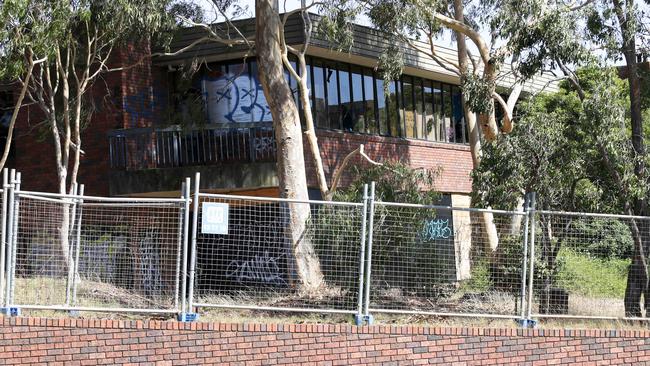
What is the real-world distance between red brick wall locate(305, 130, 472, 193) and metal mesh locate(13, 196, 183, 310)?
9948 millimetres

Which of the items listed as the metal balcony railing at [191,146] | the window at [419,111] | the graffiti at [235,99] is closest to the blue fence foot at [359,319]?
the metal balcony railing at [191,146]

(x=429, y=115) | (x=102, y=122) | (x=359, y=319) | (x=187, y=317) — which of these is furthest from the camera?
(x=429, y=115)

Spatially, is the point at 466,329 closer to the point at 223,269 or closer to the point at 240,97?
the point at 223,269

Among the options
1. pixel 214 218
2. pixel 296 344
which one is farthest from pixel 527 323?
pixel 214 218

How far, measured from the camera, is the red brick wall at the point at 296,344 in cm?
1136

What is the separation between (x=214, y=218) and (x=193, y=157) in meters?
10.1

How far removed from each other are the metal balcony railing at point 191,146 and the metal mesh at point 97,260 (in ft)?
29.8

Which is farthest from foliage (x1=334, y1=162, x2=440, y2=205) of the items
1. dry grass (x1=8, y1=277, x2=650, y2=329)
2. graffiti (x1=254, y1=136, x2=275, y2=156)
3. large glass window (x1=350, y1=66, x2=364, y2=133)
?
dry grass (x1=8, y1=277, x2=650, y2=329)

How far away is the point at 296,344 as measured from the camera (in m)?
12.4

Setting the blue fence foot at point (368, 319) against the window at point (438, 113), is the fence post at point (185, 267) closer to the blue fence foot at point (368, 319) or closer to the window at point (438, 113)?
the blue fence foot at point (368, 319)

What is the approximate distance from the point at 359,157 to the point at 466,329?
10.8 meters

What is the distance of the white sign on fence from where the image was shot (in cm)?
1218

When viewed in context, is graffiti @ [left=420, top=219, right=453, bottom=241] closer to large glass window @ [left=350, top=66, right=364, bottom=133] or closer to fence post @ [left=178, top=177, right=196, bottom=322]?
fence post @ [left=178, top=177, right=196, bottom=322]

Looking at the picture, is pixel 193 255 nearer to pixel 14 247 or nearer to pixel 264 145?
pixel 14 247
